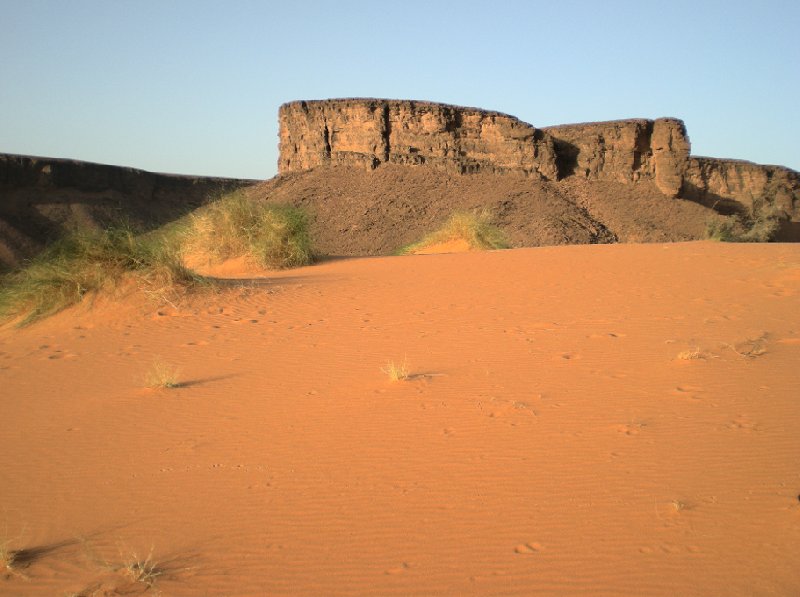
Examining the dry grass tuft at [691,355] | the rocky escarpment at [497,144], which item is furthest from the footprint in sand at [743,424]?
the rocky escarpment at [497,144]

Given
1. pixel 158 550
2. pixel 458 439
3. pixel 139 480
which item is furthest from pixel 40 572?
pixel 458 439

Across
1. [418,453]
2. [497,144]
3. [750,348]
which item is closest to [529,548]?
[418,453]

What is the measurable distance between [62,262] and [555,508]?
8.16 metres

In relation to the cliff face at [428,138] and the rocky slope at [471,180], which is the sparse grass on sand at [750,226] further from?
the cliff face at [428,138]

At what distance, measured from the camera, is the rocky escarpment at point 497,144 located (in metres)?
46.2

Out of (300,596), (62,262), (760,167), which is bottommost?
(300,596)

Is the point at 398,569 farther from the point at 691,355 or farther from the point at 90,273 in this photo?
the point at 90,273

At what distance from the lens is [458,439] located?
4527 mm

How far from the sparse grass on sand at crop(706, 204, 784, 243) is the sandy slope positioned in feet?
104

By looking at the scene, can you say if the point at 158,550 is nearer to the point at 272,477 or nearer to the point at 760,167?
the point at 272,477

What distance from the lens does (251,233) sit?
1461 centimetres

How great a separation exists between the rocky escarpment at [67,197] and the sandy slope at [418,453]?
132 feet

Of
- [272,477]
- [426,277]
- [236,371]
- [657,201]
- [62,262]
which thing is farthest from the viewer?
[657,201]

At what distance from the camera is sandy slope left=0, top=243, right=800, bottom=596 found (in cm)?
314
